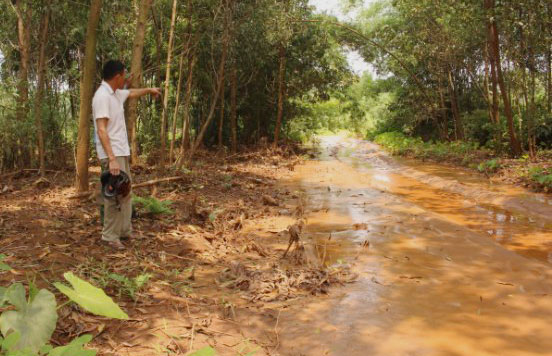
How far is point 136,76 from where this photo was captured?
7141 millimetres

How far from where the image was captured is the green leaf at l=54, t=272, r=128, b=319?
1.70 meters

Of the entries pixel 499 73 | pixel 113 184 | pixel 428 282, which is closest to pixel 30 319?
pixel 113 184

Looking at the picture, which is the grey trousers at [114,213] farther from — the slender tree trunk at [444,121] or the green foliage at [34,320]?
the slender tree trunk at [444,121]

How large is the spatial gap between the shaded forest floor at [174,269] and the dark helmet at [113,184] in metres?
0.58

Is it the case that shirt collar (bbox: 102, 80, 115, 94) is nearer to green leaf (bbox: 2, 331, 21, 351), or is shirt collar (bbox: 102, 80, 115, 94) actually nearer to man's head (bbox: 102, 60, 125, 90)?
man's head (bbox: 102, 60, 125, 90)

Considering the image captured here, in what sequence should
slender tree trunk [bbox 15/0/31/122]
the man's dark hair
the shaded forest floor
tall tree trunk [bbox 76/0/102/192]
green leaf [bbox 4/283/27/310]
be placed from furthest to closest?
1. slender tree trunk [bbox 15/0/31/122]
2. tall tree trunk [bbox 76/0/102/192]
3. the man's dark hair
4. the shaded forest floor
5. green leaf [bbox 4/283/27/310]

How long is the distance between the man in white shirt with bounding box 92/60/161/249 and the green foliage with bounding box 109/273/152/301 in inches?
38.4

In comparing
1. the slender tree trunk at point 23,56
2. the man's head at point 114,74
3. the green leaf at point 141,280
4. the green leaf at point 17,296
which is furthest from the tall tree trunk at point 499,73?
the green leaf at point 17,296

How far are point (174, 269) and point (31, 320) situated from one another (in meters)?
2.64

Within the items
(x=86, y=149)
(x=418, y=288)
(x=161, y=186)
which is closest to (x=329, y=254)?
(x=418, y=288)

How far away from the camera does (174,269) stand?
4.55 meters

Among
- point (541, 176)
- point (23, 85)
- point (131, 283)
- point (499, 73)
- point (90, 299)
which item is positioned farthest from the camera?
point (499, 73)

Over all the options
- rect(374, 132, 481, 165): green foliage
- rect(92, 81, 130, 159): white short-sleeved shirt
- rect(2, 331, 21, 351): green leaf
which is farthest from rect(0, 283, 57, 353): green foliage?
rect(374, 132, 481, 165): green foliage

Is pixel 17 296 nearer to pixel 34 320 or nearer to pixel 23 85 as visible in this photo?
pixel 34 320
